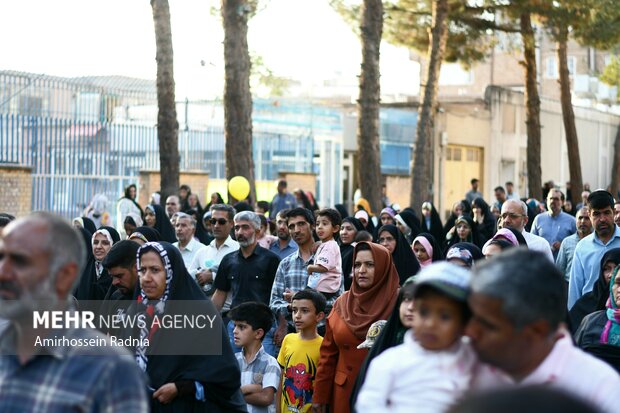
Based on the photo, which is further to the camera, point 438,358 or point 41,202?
point 41,202

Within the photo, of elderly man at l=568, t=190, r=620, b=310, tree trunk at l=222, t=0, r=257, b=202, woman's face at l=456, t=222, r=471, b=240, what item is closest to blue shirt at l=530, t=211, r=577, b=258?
woman's face at l=456, t=222, r=471, b=240

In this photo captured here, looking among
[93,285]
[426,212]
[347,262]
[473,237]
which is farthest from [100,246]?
[426,212]

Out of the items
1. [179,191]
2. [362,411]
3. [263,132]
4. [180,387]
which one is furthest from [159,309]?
[263,132]

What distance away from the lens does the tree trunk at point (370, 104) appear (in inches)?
834

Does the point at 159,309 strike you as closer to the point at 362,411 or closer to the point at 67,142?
the point at 362,411

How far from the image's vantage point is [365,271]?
24.4ft

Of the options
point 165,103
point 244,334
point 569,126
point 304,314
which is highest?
point 569,126

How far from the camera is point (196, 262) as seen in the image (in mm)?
10898

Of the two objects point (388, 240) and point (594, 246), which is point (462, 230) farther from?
point (594, 246)

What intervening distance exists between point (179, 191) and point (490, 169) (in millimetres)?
24333

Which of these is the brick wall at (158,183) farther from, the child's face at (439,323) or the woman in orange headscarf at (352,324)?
the child's face at (439,323)

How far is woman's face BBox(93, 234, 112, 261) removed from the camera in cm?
995

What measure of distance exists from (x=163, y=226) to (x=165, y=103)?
5.42 m

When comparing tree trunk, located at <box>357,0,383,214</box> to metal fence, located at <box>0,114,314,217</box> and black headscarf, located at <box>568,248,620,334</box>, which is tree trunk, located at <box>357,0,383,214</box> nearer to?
metal fence, located at <box>0,114,314,217</box>
